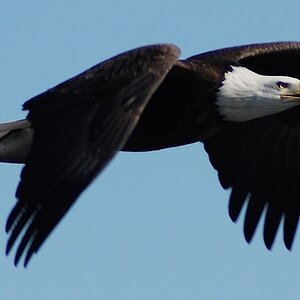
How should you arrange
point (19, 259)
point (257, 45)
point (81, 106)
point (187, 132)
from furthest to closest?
Answer: point (257, 45), point (187, 132), point (81, 106), point (19, 259)

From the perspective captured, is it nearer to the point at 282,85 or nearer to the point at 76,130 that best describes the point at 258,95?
the point at 282,85

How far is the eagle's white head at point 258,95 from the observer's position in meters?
12.7

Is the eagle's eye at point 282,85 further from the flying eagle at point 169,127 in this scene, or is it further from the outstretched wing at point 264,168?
the outstretched wing at point 264,168

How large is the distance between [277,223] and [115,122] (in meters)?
3.09

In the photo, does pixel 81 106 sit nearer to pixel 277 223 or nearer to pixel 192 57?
pixel 192 57

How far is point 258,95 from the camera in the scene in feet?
41.7

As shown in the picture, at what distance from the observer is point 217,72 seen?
41.3ft

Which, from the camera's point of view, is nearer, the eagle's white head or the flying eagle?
the flying eagle

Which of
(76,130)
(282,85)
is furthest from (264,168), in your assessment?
(76,130)

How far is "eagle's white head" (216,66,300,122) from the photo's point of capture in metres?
12.7

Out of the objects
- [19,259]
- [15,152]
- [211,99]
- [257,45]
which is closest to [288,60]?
[257,45]

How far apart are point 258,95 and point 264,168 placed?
1.47 meters

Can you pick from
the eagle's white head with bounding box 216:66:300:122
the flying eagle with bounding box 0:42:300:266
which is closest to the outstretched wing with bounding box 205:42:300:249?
the flying eagle with bounding box 0:42:300:266

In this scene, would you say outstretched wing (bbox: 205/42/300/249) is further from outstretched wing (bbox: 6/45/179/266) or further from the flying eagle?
outstretched wing (bbox: 6/45/179/266)
